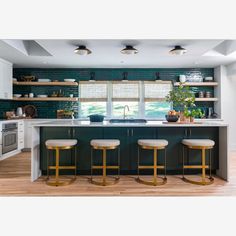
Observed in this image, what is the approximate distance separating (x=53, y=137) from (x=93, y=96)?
10.6ft

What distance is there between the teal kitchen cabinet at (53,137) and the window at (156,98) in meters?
3.66

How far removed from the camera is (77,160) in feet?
12.5

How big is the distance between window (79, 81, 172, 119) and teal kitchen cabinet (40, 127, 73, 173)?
312cm

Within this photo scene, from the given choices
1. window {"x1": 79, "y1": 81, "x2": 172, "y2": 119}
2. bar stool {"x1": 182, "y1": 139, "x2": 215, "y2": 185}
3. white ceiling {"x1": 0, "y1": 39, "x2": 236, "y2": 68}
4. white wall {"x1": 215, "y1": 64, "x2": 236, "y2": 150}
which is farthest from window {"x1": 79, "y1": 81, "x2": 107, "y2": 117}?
bar stool {"x1": 182, "y1": 139, "x2": 215, "y2": 185}

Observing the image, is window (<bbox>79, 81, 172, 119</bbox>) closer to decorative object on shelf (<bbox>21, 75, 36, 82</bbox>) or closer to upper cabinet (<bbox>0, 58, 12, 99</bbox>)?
decorative object on shelf (<bbox>21, 75, 36, 82</bbox>)

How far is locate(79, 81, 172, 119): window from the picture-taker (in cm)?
685

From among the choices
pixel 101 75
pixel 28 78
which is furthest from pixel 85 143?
pixel 28 78

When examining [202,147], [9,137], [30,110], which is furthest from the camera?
[30,110]

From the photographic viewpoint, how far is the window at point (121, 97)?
6.85m

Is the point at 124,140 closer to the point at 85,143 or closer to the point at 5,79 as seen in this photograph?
the point at 85,143

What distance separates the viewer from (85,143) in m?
3.81
